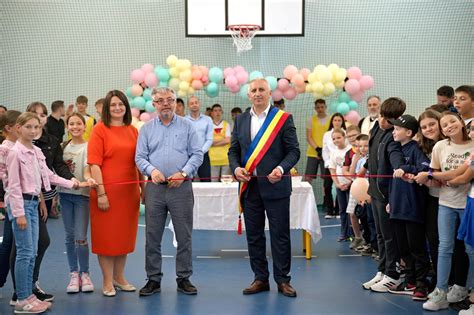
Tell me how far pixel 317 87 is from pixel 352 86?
1.58ft

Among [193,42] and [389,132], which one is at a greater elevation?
[193,42]

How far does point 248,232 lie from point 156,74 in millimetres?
4760

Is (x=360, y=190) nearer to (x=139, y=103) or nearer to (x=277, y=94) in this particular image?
(x=277, y=94)

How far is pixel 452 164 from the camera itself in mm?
4609

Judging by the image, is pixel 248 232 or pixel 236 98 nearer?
pixel 248 232

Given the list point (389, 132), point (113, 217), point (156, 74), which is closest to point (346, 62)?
point (156, 74)

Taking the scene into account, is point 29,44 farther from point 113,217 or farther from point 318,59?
point 113,217

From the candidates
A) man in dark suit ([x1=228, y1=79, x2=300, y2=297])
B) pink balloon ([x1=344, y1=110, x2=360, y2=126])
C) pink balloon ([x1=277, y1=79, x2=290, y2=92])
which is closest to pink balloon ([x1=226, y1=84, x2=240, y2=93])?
pink balloon ([x1=277, y1=79, x2=290, y2=92])

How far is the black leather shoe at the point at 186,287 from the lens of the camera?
517 cm

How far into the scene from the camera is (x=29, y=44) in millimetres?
10656

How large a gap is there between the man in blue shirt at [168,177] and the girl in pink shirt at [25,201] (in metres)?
0.73

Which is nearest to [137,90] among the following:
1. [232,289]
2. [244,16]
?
[244,16]

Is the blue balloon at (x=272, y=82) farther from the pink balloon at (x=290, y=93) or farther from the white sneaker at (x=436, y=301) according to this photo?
the white sneaker at (x=436, y=301)

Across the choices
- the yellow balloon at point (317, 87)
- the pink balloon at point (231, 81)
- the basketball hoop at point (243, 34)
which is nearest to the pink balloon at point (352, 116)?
→ the yellow balloon at point (317, 87)
